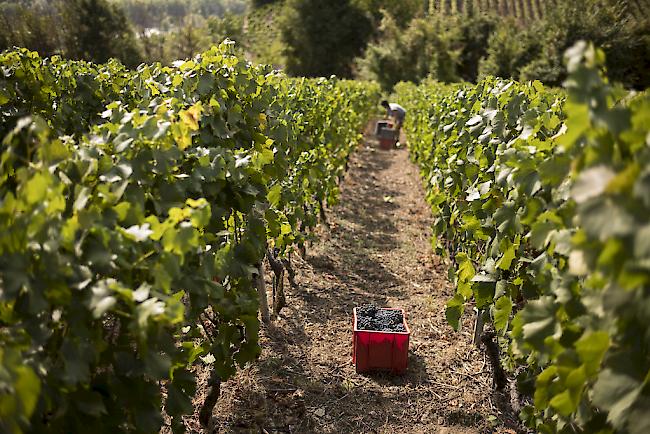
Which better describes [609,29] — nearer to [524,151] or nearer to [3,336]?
[524,151]

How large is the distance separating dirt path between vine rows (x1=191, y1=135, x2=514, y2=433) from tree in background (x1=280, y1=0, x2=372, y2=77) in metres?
33.7

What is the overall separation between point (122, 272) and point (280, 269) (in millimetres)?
2622

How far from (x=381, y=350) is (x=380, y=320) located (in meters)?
0.27

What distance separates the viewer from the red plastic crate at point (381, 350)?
3785 millimetres

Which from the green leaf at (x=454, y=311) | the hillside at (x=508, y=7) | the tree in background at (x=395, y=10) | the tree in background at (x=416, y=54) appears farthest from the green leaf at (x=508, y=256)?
the hillside at (x=508, y=7)

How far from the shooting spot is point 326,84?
29.8 feet

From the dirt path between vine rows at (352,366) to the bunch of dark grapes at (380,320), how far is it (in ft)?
1.10

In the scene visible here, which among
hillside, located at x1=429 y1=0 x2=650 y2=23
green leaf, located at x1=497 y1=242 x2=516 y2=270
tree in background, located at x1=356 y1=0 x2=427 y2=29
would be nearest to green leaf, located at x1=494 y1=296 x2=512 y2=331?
green leaf, located at x1=497 y1=242 x2=516 y2=270

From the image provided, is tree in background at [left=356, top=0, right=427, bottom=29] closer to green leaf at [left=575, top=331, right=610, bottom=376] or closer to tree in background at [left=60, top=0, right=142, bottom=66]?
tree in background at [left=60, top=0, right=142, bottom=66]

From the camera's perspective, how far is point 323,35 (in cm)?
3841

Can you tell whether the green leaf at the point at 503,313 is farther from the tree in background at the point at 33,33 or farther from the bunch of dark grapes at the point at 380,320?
the tree in background at the point at 33,33

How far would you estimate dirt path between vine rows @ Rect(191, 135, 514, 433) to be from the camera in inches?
136

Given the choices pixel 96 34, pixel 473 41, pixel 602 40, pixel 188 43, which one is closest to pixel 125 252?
pixel 602 40

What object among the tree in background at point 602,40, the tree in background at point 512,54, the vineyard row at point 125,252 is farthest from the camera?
the tree in background at point 512,54
